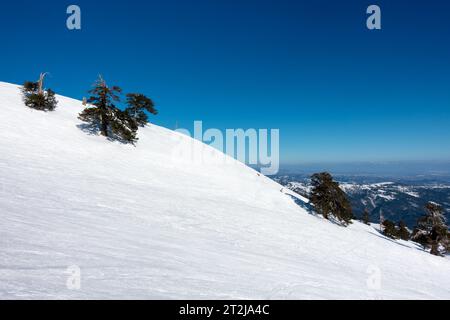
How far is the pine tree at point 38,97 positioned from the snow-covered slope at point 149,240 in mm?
4528

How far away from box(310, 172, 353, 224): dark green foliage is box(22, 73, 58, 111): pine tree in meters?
37.9

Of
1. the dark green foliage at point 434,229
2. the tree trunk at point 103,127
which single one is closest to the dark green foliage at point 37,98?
the tree trunk at point 103,127

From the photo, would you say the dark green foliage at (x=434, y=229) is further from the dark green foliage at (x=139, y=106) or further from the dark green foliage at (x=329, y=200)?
the dark green foliage at (x=139, y=106)

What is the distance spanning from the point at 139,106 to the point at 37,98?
1581 centimetres

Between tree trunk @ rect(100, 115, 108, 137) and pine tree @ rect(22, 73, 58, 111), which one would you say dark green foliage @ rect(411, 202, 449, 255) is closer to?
tree trunk @ rect(100, 115, 108, 137)

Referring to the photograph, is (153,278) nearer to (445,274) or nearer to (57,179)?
(57,179)

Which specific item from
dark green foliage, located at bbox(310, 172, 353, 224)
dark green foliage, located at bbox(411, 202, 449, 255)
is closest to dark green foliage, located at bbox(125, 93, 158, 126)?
dark green foliage, located at bbox(310, 172, 353, 224)

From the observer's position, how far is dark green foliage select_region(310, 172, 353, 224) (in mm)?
31156

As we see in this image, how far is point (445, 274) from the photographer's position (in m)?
21.5

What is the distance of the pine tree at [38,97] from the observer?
117ft

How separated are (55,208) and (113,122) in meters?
26.1

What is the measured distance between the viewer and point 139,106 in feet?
158

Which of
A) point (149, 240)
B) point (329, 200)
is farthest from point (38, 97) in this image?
point (329, 200)
